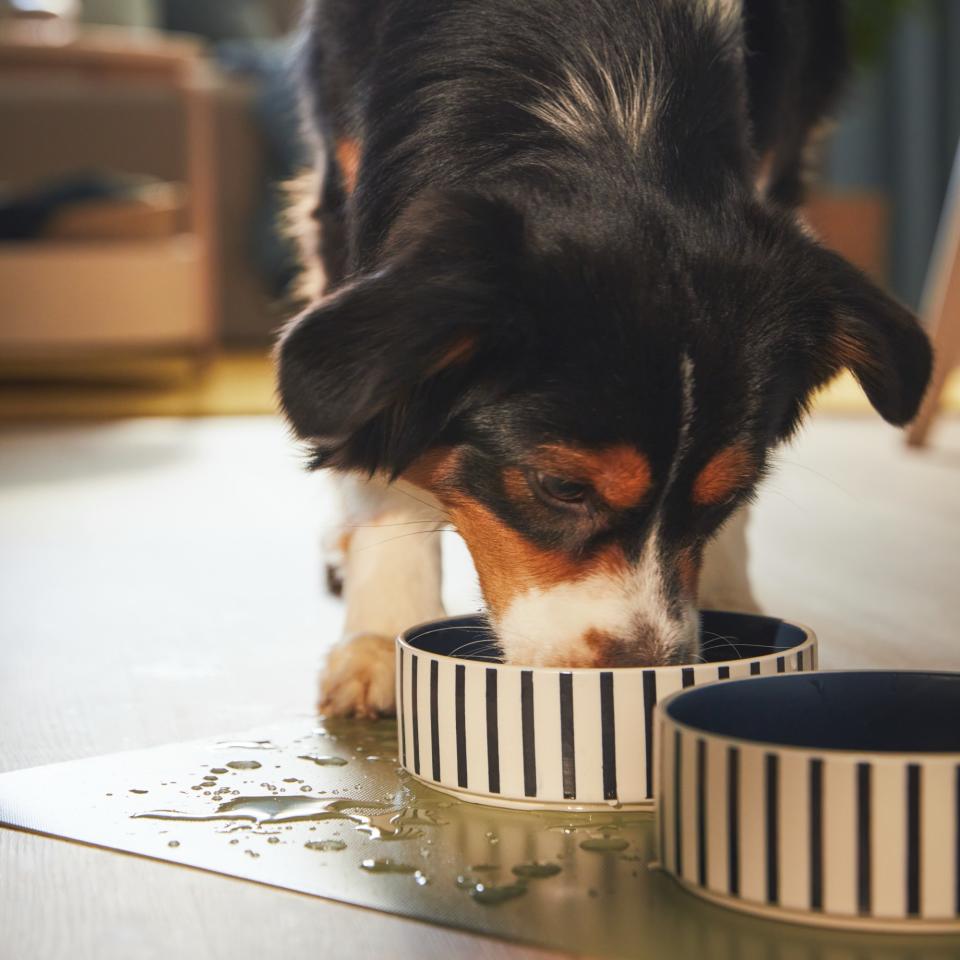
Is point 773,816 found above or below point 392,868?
above

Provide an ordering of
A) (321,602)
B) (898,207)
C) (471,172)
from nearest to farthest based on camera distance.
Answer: (471,172), (321,602), (898,207)

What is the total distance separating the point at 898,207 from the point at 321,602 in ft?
24.5

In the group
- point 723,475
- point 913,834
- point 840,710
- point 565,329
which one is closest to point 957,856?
point 913,834

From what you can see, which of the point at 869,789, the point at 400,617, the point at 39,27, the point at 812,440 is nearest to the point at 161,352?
the point at 39,27

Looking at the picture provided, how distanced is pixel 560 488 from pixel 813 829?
1.89ft

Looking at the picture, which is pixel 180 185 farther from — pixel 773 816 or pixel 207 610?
pixel 773 816

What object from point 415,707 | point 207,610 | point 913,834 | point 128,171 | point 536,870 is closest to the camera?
point 913,834

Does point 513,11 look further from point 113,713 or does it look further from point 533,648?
point 113,713

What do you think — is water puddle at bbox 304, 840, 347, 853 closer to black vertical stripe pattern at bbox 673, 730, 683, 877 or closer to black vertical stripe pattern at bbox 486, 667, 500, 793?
black vertical stripe pattern at bbox 486, 667, 500, 793

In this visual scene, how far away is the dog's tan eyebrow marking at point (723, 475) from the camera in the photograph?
5.38 feet

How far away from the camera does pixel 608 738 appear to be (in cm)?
146

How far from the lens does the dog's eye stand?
1619 millimetres

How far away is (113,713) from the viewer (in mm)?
1936

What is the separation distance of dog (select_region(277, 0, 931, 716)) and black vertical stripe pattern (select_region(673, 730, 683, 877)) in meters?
0.36
